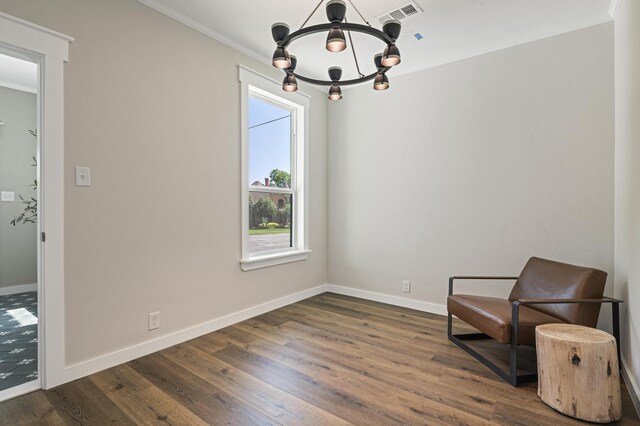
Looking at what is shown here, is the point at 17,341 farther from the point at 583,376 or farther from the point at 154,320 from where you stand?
the point at 583,376

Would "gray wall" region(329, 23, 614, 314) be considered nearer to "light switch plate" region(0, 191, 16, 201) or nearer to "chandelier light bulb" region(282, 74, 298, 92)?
"chandelier light bulb" region(282, 74, 298, 92)

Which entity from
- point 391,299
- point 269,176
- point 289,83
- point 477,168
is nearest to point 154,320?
point 269,176

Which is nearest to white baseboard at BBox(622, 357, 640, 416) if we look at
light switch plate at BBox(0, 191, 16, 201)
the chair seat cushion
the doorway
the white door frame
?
the chair seat cushion

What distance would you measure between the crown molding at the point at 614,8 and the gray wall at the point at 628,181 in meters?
0.06

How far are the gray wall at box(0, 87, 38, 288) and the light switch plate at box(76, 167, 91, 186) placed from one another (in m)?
3.12

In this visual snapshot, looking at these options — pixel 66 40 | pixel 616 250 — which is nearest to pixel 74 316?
pixel 66 40

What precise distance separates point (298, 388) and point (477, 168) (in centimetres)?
264

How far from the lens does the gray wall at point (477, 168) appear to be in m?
2.73

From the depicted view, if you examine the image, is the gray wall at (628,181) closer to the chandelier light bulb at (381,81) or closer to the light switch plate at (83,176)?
the chandelier light bulb at (381,81)

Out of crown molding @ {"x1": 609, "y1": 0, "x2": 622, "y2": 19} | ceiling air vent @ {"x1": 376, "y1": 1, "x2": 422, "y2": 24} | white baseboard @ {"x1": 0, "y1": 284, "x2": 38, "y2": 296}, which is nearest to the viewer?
crown molding @ {"x1": 609, "y1": 0, "x2": 622, "y2": 19}

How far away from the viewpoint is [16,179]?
423 centimetres

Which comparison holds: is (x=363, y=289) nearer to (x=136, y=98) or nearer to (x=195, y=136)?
(x=195, y=136)

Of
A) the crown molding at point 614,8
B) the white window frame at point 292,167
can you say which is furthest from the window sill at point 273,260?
the crown molding at point 614,8

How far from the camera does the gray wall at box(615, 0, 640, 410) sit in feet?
6.34
